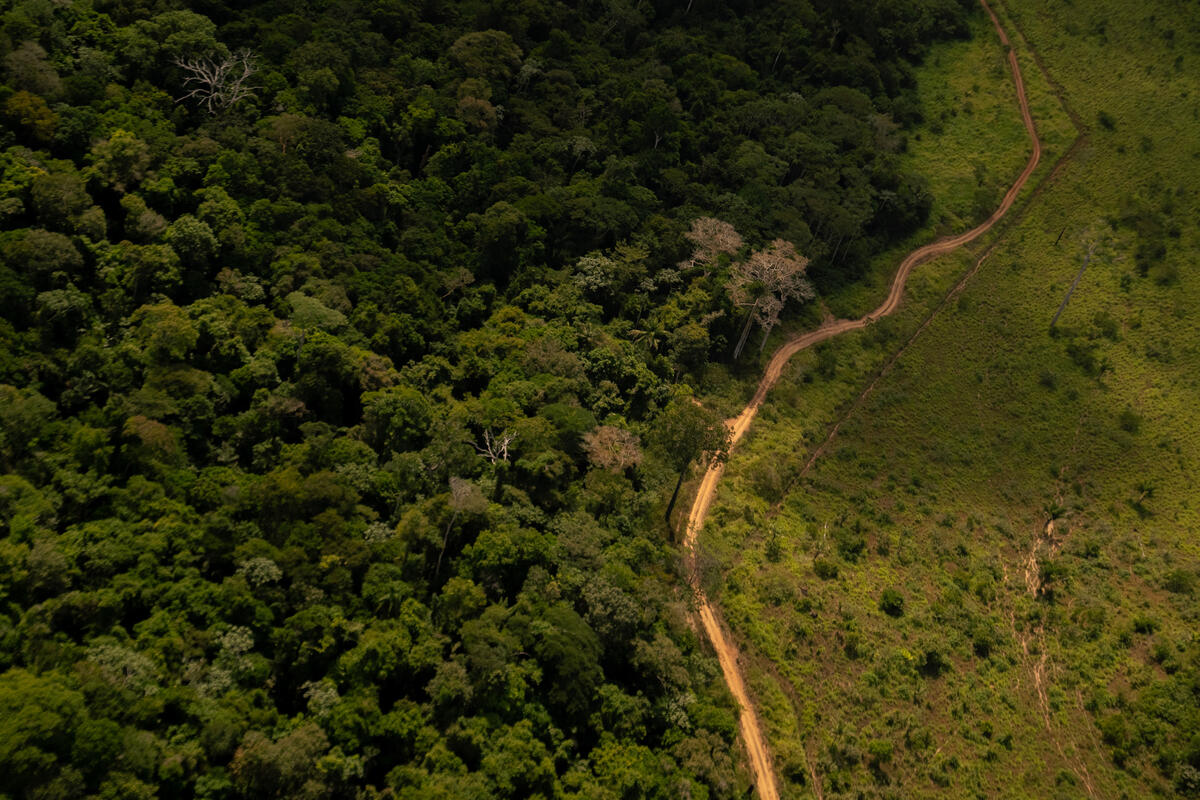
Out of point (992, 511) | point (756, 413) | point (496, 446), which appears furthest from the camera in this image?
point (756, 413)

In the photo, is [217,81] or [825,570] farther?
[217,81]

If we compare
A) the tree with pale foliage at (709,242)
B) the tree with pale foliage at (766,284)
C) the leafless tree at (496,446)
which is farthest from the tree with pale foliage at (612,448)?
the tree with pale foliage at (709,242)

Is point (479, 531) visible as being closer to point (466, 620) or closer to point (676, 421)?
point (466, 620)

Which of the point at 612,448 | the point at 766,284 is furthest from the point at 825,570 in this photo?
the point at 766,284

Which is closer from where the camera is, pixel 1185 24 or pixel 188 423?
pixel 188 423

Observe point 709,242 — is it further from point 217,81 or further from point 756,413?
point 217,81

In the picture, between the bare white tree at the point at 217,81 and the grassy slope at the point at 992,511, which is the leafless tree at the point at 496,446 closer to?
the grassy slope at the point at 992,511

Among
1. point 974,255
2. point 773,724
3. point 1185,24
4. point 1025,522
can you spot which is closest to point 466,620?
point 773,724
